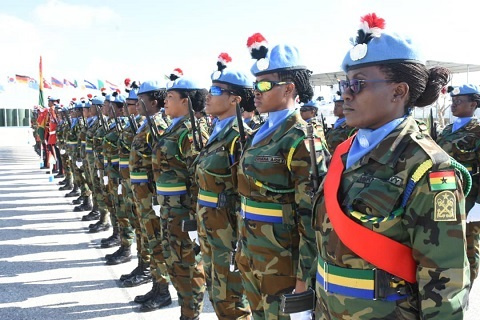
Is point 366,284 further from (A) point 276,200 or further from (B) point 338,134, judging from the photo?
(B) point 338,134

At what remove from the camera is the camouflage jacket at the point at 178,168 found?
401 centimetres

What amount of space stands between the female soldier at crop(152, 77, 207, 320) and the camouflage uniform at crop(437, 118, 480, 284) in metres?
2.71

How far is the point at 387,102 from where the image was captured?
1.73 metres

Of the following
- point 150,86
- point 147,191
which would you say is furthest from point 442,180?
point 150,86

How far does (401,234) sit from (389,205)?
5.0 inches

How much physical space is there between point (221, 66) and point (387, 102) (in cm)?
219

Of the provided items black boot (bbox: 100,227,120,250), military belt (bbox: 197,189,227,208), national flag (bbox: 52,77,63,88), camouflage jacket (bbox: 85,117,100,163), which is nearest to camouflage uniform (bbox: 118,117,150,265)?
black boot (bbox: 100,227,120,250)

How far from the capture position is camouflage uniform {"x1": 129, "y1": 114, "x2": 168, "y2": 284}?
455 cm

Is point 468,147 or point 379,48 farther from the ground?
point 379,48

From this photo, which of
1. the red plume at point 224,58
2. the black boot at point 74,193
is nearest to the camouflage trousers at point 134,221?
the red plume at point 224,58

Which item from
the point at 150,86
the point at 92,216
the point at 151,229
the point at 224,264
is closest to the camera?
the point at 224,264

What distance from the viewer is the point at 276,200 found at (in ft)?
8.55

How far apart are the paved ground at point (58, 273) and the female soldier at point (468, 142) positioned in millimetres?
629

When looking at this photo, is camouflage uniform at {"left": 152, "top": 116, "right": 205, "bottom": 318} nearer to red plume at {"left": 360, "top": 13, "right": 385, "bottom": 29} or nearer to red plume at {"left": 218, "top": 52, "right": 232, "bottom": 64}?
red plume at {"left": 218, "top": 52, "right": 232, "bottom": 64}
